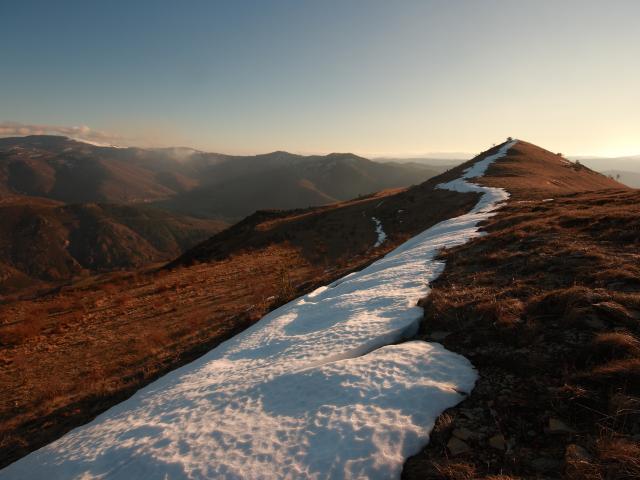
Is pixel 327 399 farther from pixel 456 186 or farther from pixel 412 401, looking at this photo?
pixel 456 186

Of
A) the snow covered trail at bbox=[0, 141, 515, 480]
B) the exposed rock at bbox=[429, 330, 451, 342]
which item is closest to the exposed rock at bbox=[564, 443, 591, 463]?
the snow covered trail at bbox=[0, 141, 515, 480]

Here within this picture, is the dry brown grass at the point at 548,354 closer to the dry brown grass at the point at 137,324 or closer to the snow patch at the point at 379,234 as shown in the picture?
the dry brown grass at the point at 137,324

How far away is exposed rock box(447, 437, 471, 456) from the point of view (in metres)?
4.65

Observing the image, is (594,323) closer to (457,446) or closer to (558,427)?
(558,427)

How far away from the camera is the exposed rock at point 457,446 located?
15.2 ft

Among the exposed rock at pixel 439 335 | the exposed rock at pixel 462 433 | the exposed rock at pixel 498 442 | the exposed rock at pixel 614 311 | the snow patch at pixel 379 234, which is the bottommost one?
the snow patch at pixel 379 234

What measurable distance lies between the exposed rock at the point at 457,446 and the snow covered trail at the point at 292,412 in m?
0.35

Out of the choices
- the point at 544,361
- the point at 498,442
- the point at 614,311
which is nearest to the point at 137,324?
the point at 498,442

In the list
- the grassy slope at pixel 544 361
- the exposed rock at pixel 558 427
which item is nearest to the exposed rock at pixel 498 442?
the grassy slope at pixel 544 361

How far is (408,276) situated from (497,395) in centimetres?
748

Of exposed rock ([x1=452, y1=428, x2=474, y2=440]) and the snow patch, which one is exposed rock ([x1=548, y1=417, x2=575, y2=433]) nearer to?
exposed rock ([x1=452, y1=428, x2=474, y2=440])

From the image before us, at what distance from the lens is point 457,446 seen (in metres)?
4.74

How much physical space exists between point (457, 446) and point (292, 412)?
9.64 ft

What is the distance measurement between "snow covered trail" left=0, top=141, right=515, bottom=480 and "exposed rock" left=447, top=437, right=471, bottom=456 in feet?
1.16
